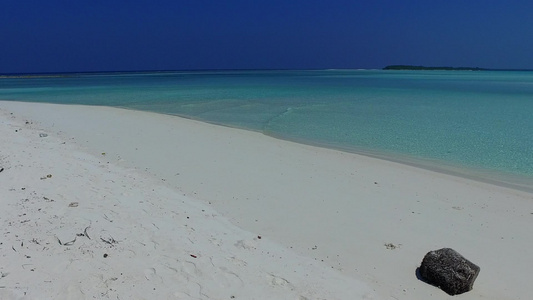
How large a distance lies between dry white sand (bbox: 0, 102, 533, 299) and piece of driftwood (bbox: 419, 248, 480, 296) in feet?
0.35

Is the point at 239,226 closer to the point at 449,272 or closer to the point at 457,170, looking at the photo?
the point at 449,272

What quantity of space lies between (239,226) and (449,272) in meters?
2.62

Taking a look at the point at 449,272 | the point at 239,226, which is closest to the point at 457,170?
the point at 449,272

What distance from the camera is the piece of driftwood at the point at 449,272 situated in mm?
4090

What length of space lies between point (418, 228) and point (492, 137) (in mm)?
9983

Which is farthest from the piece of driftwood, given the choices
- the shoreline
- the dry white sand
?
the shoreline

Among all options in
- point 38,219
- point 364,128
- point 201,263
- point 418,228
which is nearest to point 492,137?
point 364,128

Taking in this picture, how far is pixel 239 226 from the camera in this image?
5453 millimetres

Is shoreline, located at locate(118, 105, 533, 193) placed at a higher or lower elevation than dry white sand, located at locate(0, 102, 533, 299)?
lower

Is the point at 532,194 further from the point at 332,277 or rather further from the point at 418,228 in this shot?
the point at 332,277

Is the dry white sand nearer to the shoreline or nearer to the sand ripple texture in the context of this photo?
the sand ripple texture

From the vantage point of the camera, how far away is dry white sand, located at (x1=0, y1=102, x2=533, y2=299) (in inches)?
149

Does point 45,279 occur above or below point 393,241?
above

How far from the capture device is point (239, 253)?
177 inches
